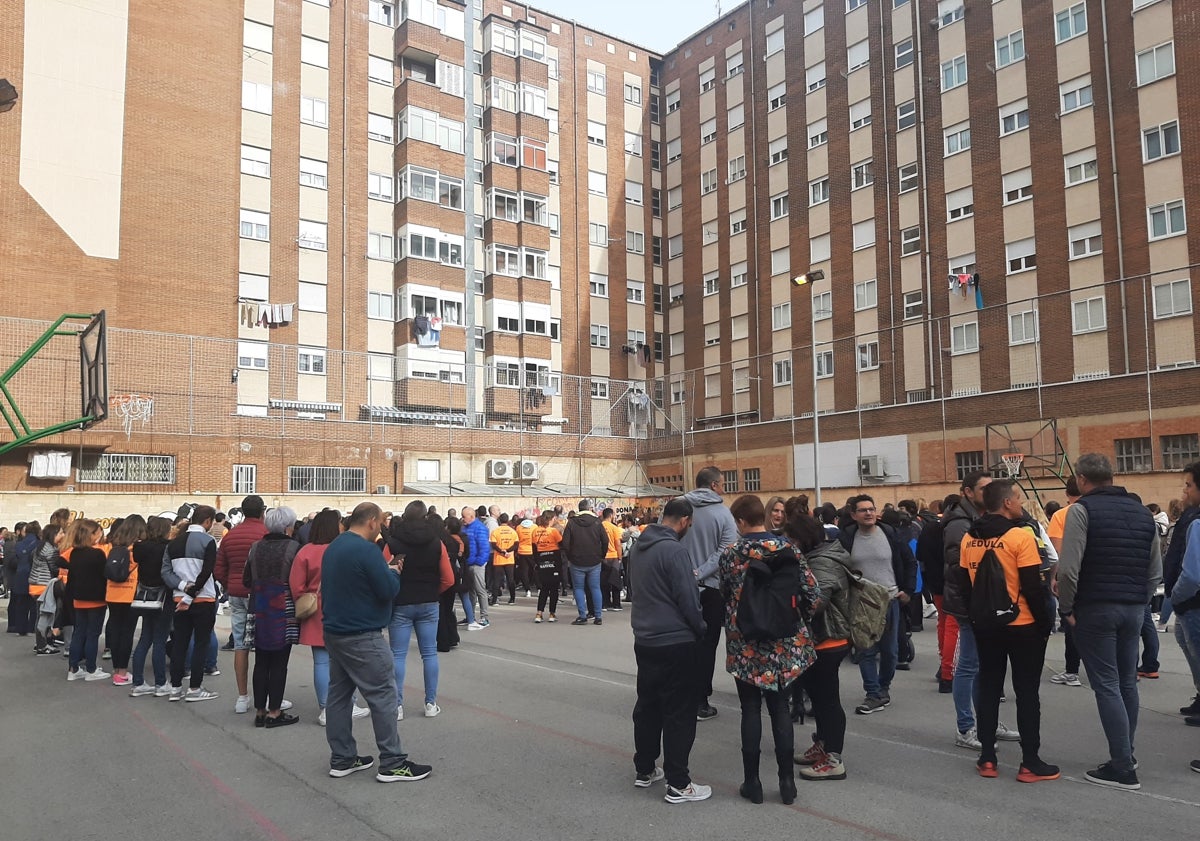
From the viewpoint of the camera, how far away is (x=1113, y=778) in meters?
6.04

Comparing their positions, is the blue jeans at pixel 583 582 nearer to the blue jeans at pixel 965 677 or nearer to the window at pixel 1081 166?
the blue jeans at pixel 965 677

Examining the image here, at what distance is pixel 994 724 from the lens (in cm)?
625

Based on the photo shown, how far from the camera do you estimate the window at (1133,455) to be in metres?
25.4

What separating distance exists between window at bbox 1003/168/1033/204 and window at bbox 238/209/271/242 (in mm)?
28235

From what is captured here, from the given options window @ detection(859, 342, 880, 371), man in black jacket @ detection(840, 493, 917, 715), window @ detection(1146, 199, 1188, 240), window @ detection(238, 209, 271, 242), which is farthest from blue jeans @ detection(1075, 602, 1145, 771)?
window @ detection(238, 209, 271, 242)

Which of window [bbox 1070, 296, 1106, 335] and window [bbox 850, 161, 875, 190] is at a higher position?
window [bbox 850, 161, 875, 190]

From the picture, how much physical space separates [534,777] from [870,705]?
3.47m

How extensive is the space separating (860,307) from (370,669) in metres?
35.9

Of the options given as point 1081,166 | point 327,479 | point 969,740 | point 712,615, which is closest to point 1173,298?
point 1081,166

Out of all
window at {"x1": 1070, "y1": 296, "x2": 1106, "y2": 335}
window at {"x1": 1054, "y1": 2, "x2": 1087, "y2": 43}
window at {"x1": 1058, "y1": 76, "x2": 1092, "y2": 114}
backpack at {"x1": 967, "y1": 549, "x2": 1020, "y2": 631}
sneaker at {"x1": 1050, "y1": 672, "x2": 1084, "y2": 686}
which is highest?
window at {"x1": 1054, "y1": 2, "x2": 1087, "y2": 43}

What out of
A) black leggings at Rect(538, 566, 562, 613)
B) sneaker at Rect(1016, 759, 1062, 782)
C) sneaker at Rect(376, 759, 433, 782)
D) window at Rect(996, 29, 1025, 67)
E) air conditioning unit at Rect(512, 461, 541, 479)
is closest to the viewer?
sneaker at Rect(1016, 759, 1062, 782)

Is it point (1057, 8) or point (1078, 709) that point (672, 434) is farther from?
point (1078, 709)

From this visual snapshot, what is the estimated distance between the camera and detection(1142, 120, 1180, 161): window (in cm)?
3041

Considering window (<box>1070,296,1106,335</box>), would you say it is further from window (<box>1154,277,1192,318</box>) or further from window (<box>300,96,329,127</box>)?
window (<box>300,96,329,127</box>)
